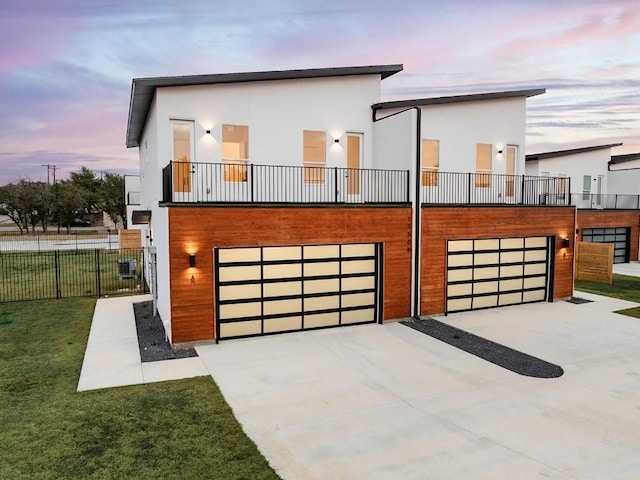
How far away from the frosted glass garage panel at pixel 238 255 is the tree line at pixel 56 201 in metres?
48.8

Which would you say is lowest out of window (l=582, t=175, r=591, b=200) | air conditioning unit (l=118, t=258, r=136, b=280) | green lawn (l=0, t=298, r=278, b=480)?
green lawn (l=0, t=298, r=278, b=480)

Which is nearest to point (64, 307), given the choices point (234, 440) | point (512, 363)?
point (234, 440)

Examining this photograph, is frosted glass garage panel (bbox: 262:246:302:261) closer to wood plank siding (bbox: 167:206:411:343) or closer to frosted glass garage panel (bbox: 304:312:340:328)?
wood plank siding (bbox: 167:206:411:343)

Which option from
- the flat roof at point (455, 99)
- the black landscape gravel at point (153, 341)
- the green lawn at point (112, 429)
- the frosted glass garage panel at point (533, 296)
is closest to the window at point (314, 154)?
the flat roof at point (455, 99)

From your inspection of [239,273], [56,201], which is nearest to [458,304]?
[239,273]

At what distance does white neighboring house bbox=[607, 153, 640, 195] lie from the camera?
96.9 feet

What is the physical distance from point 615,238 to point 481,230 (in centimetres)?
1903

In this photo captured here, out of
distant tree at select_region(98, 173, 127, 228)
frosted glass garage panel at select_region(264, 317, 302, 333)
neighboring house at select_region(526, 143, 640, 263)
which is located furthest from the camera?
distant tree at select_region(98, 173, 127, 228)

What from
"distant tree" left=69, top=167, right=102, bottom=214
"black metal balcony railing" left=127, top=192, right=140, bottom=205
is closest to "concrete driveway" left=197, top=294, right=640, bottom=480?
"black metal balcony railing" left=127, top=192, right=140, bottom=205

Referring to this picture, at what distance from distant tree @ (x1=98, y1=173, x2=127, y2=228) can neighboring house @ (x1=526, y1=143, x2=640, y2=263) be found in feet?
179

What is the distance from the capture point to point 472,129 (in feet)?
53.2

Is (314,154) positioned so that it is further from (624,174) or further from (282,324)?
(624,174)

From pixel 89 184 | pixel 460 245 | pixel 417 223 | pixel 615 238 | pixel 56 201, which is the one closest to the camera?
pixel 417 223

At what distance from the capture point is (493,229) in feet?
47.2
